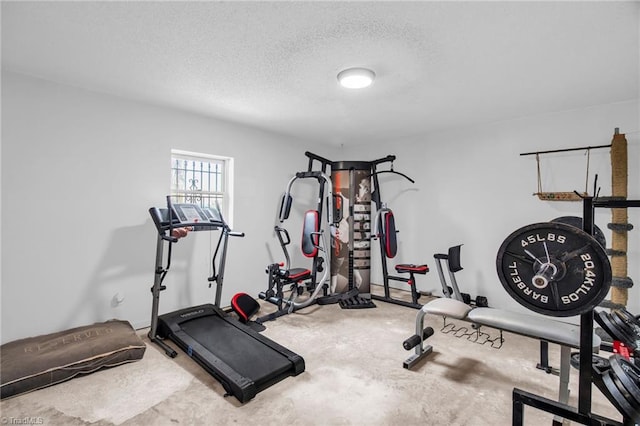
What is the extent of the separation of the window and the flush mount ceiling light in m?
2.03

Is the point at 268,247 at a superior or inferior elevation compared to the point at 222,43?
inferior

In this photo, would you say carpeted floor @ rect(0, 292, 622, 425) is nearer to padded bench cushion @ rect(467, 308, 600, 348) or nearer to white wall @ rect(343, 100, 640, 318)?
padded bench cushion @ rect(467, 308, 600, 348)

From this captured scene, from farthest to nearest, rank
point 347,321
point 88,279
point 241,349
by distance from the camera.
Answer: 1. point 347,321
2. point 88,279
3. point 241,349

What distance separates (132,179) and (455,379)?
136 inches

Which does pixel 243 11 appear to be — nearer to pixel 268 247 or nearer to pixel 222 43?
pixel 222 43

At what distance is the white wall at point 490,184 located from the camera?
308cm

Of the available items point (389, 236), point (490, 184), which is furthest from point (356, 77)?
point (490, 184)

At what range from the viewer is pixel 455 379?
220 centimetres

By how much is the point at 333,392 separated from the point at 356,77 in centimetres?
236

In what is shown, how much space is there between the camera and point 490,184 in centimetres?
381

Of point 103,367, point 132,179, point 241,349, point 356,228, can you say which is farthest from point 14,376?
point 356,228

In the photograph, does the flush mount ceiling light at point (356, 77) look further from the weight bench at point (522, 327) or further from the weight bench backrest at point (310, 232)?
the weight bench at point (522, 327)

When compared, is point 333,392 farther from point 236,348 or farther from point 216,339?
point 216,339

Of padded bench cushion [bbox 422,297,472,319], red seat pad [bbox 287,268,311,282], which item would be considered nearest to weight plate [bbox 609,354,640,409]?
padded bench cushion [bbox 422,297,472,319]
